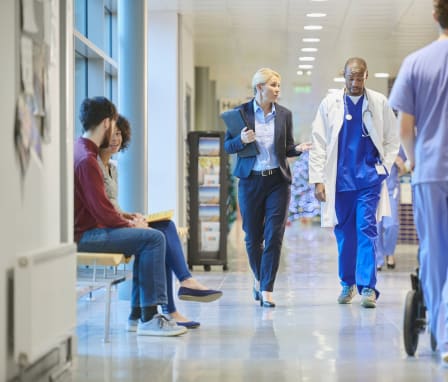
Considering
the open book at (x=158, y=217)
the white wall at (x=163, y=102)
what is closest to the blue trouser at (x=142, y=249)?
the open book at (x=158, y=217)

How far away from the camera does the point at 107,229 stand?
483cm

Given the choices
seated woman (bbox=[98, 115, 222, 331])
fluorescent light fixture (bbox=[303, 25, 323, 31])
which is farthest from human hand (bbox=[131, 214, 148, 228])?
fluorescent light fixture (bbox=[303, 25, 323, 31])

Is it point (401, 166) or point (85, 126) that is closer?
point (85, 126)

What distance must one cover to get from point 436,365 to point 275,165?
256cm

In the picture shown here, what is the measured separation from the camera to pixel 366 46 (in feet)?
45.3

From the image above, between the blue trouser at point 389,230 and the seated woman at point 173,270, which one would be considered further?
the blue trouser at point 389,230

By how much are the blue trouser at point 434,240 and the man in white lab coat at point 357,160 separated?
225 cm

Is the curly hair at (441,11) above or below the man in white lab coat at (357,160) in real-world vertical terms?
above

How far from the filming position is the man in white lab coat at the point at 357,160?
6.27 metres

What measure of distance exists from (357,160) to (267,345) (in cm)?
204

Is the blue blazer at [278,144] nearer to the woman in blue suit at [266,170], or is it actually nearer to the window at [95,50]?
the woman in blue suit at [266,170]

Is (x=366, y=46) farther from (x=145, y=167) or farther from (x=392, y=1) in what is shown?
(x=145, y=167)

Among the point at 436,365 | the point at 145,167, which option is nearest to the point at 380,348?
the point at 436,365

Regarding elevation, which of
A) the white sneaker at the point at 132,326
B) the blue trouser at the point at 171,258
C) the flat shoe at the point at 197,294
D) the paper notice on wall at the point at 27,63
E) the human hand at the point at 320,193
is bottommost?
the white sneaker at the point at 132,326
